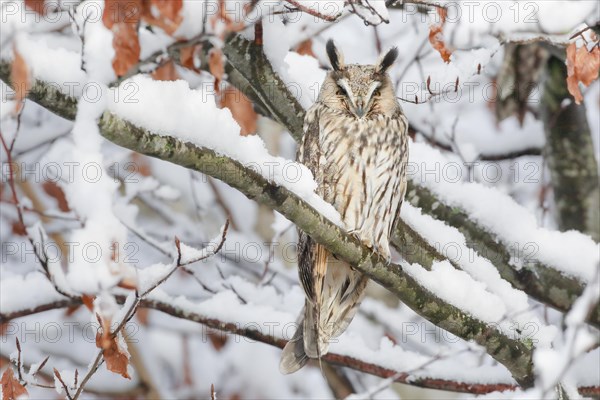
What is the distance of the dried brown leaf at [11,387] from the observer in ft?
9.96

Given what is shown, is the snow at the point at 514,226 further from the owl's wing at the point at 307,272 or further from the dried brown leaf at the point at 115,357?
the dried brown leaf at the point at 115,357

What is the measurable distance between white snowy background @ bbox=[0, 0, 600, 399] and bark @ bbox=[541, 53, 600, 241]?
1.14 ft

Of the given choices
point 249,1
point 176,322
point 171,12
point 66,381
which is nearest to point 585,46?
point 249,1

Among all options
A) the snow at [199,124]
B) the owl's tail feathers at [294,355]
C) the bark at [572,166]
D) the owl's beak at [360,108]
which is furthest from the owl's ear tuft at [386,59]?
the bark at [572,166]

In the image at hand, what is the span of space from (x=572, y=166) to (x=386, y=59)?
1.68 m

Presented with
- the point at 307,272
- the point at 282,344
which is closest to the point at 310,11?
the point at 307,272

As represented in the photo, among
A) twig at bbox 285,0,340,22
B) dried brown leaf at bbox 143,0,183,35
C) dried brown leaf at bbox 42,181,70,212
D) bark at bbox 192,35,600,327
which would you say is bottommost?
dried brown leaf at bbox 42,181,70,212

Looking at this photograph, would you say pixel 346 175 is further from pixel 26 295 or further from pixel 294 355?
pixel 26 295

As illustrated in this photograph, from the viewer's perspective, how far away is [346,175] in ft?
13.5

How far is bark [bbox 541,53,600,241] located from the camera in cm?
530

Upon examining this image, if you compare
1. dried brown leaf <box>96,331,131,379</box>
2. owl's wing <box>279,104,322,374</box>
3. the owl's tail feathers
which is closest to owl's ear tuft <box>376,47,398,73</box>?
owl's wing <box>279,104,322,374</box>

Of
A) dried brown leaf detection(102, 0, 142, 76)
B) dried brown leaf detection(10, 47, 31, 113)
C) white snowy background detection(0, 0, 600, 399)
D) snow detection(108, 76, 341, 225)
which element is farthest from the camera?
dried brown leaf detection(102, 0, 142, 76)

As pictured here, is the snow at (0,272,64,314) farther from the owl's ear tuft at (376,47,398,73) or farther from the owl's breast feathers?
the owl's ear tuft at (376,47,398,73)

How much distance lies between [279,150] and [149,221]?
1.41 m
